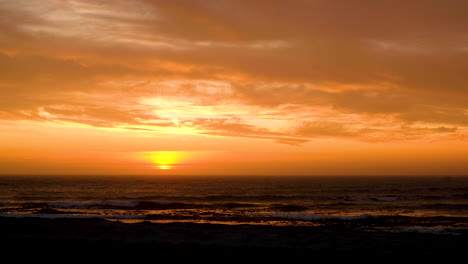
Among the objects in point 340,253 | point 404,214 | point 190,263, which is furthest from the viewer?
point 404,214

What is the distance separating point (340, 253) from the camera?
1463cm

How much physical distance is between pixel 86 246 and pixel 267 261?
24.9 ft

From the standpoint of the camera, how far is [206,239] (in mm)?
17906

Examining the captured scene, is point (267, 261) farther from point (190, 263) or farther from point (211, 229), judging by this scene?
point (211, 229)

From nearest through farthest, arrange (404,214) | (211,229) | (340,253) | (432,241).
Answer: (340,253), (432,241), (211,229), (404,214)

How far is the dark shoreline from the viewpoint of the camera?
49.6 feet

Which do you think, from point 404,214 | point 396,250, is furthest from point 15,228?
point 404,214

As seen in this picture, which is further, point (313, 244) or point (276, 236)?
point (276, 236)

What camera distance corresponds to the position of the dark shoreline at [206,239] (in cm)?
1512

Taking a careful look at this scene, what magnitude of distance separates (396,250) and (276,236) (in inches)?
229

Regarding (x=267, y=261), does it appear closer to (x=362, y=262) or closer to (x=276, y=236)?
(x=362, y=262)

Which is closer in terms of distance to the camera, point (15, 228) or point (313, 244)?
point (313, 244)

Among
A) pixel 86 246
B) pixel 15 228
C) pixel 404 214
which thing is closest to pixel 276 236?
pixel 86 246

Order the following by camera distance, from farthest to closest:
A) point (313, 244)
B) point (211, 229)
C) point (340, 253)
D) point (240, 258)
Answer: point (211, 229) < point (313, 244) < point (340, 253) < point (240, 258)
